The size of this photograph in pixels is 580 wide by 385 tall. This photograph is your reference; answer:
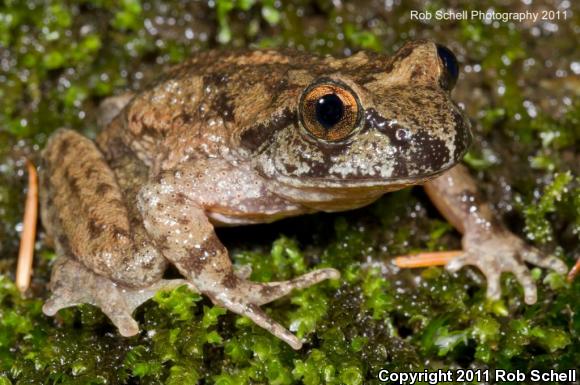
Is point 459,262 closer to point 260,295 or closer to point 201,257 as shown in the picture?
point 260,295

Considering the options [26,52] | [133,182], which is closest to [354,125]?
[133,182]

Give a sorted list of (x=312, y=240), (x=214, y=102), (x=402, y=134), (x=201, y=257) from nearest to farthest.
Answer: (x=402, y=134)
(x=201, y=257)
(x=214, y=102)
(x=312, y=240)

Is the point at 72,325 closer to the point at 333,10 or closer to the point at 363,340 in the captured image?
the point at 363,340

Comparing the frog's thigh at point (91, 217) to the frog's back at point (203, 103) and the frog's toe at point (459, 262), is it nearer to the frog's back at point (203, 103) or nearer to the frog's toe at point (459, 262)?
the frog's back at point (203, 103)

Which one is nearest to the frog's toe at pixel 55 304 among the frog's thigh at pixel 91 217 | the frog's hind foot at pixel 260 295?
the frog's thigh at pixel 91 217

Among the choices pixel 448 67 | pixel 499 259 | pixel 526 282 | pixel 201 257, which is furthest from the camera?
pixel 499 259

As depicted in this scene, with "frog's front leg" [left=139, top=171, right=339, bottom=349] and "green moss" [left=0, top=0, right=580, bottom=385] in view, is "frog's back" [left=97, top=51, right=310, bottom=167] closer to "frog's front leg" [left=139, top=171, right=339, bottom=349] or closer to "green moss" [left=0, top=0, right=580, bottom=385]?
"frog's front leg" [left=139, top=171, right=339, bottom=349]

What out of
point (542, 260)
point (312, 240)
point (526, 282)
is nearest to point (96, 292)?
→ point (312, 240)

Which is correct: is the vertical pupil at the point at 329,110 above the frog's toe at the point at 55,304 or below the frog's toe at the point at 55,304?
above
